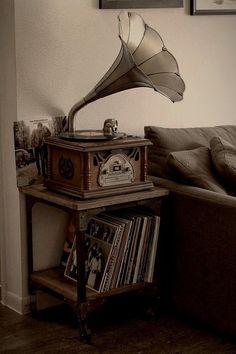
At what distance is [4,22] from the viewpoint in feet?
10.4

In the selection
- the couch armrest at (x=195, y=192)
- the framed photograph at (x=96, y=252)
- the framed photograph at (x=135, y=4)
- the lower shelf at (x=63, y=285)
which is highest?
the framed photograph at (x=135, y=4)

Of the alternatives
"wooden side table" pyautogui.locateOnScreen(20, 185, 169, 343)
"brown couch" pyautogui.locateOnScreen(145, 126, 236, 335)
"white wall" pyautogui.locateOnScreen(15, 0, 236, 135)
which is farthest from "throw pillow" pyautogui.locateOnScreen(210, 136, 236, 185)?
"white wall" pyautogui.locateOnScreen(15, 0, 236, 135)

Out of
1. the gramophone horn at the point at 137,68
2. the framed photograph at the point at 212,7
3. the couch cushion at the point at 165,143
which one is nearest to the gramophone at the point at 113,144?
the gramophone horn at the point at 137,68

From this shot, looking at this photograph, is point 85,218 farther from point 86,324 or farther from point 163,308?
point 163,308

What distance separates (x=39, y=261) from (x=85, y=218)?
53cm

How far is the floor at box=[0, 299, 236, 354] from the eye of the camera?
9.77 ft

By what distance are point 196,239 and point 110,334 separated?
56 centimetres

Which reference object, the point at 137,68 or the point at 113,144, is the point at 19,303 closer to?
the point at 113,144

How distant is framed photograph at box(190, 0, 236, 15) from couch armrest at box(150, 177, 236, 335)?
1.01 meters

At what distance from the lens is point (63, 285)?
10.3 feet

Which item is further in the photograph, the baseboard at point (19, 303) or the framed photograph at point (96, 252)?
the baseboard at point (19, 303)

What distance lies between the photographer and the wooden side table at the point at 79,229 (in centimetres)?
295

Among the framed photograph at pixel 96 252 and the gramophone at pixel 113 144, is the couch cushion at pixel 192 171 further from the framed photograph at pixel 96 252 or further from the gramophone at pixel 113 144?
the framed photograph at pixel 96 252

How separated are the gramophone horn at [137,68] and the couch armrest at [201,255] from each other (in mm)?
469
